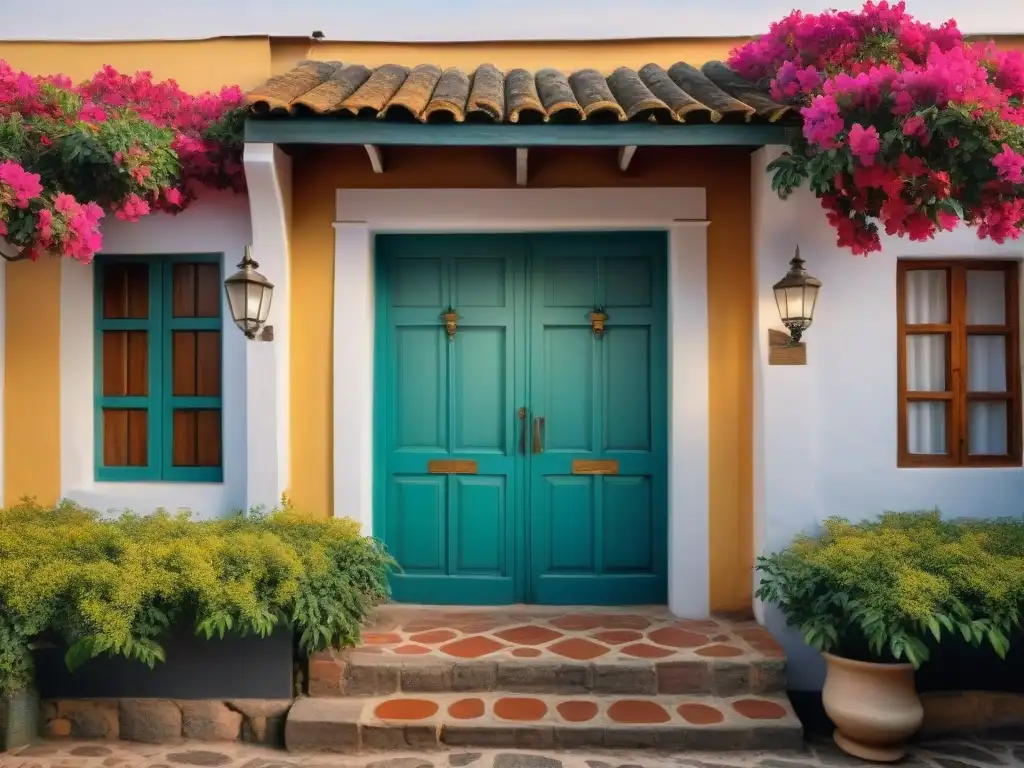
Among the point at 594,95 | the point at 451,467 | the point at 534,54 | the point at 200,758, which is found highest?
the point at 534,54

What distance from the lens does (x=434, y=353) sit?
18.1 ft

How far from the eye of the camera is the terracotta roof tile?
4.57m

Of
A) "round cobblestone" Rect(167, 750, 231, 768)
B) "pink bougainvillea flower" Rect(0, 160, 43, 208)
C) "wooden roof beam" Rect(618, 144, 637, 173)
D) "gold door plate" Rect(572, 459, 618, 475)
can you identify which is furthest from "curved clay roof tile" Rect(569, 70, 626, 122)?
"round cobblestone" Rect(167, 750, 231, 768)

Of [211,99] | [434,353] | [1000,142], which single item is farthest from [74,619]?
[1000,142]

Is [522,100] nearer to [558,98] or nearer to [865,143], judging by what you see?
[558,98]

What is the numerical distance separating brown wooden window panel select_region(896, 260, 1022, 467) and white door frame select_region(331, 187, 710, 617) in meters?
1.37

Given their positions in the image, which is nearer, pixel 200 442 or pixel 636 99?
pixel 636 99

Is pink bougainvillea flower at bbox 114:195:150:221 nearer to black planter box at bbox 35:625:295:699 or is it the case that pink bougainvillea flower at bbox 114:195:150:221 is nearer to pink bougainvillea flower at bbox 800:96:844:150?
black planter box at bbox 35:625:295:699

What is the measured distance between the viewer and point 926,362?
5.18m

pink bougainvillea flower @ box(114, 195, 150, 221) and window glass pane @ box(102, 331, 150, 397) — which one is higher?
pink bougainvillea flower @ box(114, 195, 150, 221)

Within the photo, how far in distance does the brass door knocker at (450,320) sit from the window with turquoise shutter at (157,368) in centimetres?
160

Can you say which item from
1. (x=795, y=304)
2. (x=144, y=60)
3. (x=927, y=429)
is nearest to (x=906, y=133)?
(x=795, y=304)

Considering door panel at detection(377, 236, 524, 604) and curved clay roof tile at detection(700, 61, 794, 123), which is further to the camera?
door panel at detection(377, 236, 524, 604)

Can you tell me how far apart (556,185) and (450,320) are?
1.21 metres
